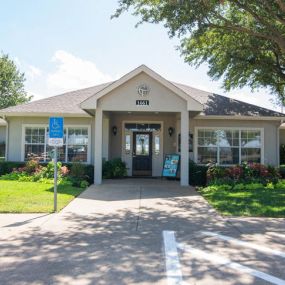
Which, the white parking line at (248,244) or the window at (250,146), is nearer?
the white parking line at (248,244)

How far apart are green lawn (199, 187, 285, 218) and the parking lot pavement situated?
7.32 feet

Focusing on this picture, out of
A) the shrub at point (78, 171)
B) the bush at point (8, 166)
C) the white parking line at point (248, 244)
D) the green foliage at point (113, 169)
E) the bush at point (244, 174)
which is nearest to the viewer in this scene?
the white parking line at point (248, 244)

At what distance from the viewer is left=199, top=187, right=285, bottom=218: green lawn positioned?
1013 centimetres

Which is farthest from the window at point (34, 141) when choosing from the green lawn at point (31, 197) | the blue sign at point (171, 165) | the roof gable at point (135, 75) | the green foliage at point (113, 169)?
the blue sign at point (171, 165)

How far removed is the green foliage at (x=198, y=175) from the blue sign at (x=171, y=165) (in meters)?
1.25

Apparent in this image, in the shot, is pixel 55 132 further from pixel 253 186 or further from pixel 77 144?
pixel 77 144

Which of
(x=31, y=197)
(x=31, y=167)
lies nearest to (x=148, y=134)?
(x=31, y=167)

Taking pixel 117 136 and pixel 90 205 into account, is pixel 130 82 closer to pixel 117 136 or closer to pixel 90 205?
pixel 117 136

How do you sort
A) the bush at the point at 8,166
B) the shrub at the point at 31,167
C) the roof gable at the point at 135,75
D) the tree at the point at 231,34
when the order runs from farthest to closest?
1. the bush at the point at 8,166
2. the shrub at the point at 31,167
3. the roof gable at the point at 135,75
4. the tree at the point at 231,34

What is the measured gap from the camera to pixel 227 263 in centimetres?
589

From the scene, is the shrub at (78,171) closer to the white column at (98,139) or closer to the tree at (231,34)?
the white column at (98,139)

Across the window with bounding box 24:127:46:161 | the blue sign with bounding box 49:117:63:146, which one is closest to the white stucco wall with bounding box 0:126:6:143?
the window with bounding box 24:127:46:161

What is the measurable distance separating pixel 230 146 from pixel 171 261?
13.6 metres

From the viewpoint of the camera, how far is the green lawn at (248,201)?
10.1 meters
